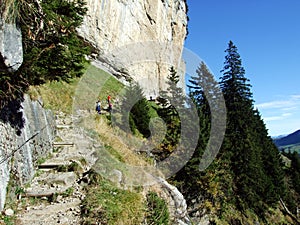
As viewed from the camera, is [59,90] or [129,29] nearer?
[59,90]

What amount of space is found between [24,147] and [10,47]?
340 cm

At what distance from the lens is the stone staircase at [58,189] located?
5.90 meters

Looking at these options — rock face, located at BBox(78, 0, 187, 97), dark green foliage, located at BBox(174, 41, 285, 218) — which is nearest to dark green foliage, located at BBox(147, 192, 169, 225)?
dark green foliage, located at BBox(174, 41, 285, 218)

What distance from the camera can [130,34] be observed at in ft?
118

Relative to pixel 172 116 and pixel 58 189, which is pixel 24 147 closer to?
pixel 58 189

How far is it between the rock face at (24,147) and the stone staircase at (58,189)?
0.42 m

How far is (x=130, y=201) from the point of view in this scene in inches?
285

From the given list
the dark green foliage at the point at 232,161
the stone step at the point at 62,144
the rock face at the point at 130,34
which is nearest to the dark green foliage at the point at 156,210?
the stone step at the point at 62,144

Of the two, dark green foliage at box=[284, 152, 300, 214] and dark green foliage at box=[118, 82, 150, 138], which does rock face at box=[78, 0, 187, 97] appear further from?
dark green foliage at box=[284, 152, 300, 214]

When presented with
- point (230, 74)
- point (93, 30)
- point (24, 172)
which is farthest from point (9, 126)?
point (230, 74)

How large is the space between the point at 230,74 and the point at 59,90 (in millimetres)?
21634

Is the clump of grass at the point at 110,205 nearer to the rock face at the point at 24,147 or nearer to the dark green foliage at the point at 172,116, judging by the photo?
the rock face at the point at 24,147

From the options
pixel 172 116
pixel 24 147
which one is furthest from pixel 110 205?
pixel 172 116

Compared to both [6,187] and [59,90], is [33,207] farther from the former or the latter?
[59,90]
